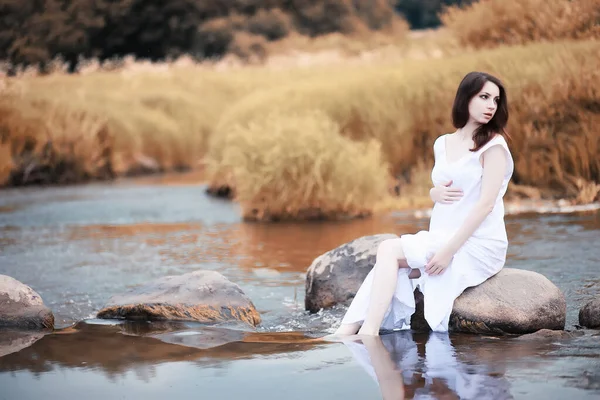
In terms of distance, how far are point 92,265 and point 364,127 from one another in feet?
16.7

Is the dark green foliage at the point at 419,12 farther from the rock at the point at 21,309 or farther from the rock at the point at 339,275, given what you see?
the rock at the point at 21,309

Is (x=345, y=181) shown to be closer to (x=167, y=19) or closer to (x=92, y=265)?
(x=92, y=265)

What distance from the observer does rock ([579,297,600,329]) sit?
17.5 ft

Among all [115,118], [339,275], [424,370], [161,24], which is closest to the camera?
[424,370]

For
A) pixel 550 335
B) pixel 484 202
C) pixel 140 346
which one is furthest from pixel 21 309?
pixel 550 335

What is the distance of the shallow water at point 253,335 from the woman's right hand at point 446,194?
71cm

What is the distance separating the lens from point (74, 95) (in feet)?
61.9

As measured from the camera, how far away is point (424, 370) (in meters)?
4.37

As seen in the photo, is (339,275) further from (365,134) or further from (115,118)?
(115,118)

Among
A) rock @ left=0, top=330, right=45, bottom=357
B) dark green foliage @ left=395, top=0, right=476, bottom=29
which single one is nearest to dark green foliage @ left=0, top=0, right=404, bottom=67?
dark green foliage @ left=395, top=0, right=476, bottom=29

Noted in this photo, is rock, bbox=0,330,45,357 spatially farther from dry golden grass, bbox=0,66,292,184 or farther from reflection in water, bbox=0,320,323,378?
dry golden grass, bbox=0,66,292,184

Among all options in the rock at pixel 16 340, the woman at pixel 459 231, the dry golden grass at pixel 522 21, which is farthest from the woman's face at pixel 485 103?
the dry golden grass at pixel 522 21

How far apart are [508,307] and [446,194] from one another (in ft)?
2.17

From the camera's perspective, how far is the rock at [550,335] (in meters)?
4.99
